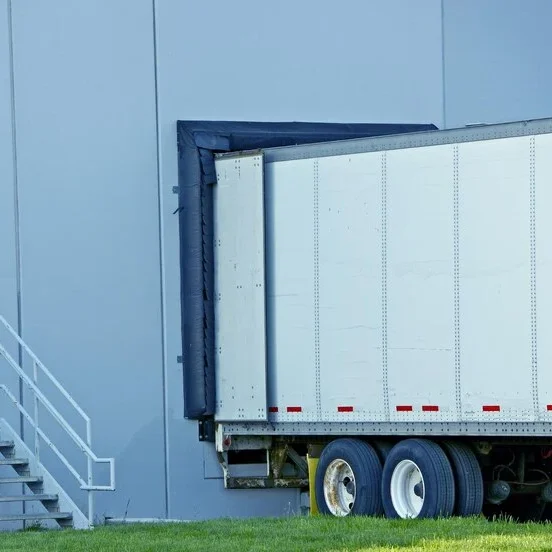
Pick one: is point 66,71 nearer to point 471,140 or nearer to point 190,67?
point 190,67

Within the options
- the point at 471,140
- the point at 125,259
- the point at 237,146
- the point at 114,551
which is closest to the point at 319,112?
the point at 237,146

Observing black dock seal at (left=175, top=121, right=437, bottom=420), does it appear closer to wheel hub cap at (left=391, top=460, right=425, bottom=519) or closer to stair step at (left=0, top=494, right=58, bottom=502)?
stair step at (left=0, top=494, right=58, bottom=502)

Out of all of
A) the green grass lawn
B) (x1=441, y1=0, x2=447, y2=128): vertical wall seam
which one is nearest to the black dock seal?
(x1=441, y1=0, x2=447, y2=128): vertical wall seam

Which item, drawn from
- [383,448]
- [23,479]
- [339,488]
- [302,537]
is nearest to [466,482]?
[383,448]

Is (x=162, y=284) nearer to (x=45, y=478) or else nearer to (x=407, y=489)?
(x=45, y=478)

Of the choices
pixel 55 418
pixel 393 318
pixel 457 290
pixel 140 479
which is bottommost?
pixel 140 479

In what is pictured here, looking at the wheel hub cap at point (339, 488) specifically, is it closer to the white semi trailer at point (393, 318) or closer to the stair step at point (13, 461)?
the white semi trailer at point (393, 318)

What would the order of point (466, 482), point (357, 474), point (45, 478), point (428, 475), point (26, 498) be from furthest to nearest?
1. point (45, 478)
2. point (357, 474)
3. point (26, 498)
4. point (466, 482)
5. point (428, 475)

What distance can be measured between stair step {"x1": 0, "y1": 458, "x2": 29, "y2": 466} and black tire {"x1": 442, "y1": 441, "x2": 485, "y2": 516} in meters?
4.38

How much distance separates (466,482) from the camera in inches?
652

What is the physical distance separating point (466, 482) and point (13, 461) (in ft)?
15.1

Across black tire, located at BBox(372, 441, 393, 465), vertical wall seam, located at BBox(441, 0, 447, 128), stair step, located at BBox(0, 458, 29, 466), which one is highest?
vertical wall seam, located at BBox(441, 0, 447, 128)

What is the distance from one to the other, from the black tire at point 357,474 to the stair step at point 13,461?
3003 millimetres

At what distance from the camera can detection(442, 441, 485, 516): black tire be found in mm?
16516
